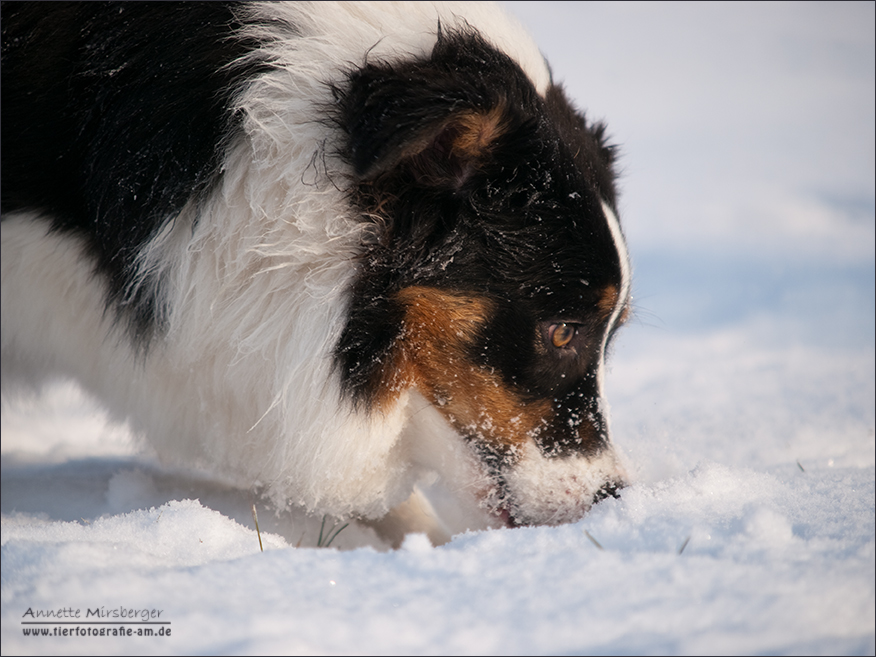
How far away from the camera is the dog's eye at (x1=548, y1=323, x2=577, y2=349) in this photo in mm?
1960

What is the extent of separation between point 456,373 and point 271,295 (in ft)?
2.05

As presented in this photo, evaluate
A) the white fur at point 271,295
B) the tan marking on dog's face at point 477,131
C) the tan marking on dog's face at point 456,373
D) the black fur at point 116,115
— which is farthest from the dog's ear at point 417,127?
the black fur at point 116,115

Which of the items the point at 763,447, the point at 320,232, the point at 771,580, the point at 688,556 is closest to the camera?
the point at 771,580

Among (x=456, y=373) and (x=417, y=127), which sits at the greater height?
(x=417, y=127)

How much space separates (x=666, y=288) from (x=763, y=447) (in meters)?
2.32

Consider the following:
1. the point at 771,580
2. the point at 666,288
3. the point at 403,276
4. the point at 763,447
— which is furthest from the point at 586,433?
the point at 666,288

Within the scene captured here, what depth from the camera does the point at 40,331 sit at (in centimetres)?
217

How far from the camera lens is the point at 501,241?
1.90 meters

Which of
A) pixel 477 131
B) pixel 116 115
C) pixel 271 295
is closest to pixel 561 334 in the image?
pixel 477 131

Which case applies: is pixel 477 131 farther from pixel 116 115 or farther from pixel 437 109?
pixel 116 115

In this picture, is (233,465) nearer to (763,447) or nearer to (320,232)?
(320,232)

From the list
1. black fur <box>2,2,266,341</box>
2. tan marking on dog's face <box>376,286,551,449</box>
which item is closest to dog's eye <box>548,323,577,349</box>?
tan marking on dog's face <box>376,286,551,449</box>

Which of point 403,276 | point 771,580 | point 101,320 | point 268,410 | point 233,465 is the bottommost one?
point 233,465

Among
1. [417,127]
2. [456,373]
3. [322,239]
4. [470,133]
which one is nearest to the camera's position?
[417,127]
